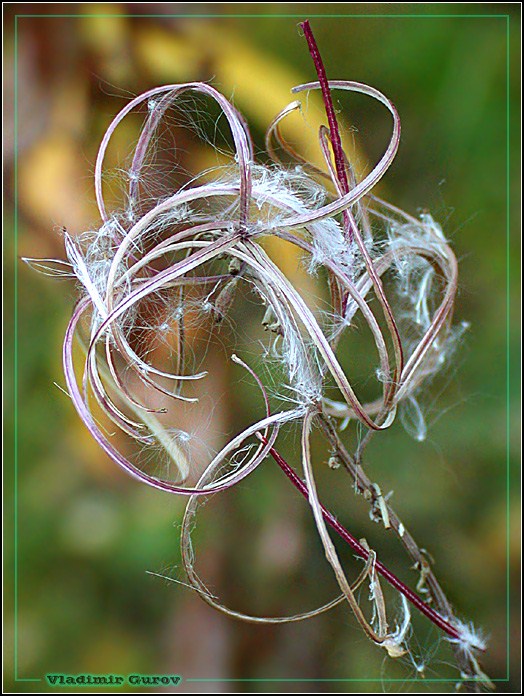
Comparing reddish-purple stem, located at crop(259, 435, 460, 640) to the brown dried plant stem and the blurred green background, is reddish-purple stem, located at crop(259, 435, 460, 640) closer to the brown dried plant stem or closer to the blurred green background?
the brown dried plant stem

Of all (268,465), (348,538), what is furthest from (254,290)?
(268,465)

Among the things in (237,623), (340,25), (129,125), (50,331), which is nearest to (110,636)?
(237,623)

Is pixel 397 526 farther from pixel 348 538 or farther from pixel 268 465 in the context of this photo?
pixel 268 465

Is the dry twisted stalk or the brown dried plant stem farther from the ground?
the dry twisted stalk

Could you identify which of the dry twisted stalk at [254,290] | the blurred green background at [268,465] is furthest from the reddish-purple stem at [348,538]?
the blurred green background at [268,465]

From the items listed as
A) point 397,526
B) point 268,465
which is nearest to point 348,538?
point 397,526

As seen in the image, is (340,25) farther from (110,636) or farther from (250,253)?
(110,636)

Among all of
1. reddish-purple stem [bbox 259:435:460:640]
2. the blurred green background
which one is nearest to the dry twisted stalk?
reddish-purple stem [bbox 259:435:460:640]

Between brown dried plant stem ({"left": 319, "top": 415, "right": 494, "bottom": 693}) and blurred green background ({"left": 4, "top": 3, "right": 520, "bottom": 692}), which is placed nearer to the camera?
brown dried plant stem ({"left": 319, "top": 415, "right": 494, "bottom": 693})

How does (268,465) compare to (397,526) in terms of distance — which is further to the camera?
(268,465)
